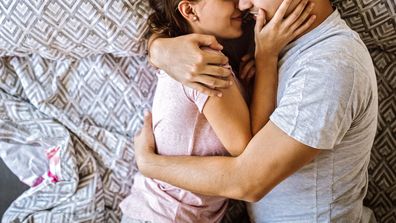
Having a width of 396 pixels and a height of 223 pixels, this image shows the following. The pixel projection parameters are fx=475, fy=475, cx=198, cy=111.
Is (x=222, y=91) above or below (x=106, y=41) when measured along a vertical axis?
below

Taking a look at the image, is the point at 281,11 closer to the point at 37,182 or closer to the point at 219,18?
the point at 219,18

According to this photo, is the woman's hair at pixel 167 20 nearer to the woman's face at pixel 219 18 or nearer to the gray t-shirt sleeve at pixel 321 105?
the woman's face at pixel 219 18

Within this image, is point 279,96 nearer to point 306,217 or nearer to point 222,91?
→ point 222,91

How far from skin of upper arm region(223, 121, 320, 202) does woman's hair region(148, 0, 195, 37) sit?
0.41 metres

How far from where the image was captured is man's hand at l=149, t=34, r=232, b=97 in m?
1.06

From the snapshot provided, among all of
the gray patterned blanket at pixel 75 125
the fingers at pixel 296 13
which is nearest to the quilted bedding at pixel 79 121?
the gray patterned blanket at pixel 75 125

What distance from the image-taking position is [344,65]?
940 mm

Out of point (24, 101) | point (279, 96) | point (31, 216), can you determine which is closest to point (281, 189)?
point (279, 96)

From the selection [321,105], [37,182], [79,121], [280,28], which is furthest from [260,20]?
[37,182]

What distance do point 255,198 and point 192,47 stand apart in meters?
0.38

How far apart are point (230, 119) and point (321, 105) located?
215 mm

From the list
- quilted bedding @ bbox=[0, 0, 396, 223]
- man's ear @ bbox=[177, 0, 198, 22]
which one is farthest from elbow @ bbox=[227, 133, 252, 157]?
quilted bedding @ bbox=[0, 0, 396, 223]

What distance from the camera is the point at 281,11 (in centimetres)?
103

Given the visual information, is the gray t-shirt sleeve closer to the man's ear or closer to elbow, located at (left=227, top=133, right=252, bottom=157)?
elbow, located at (left=227, top=133, right=252, bottom=157)
